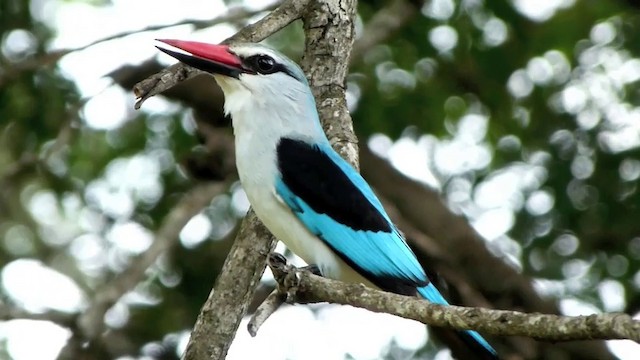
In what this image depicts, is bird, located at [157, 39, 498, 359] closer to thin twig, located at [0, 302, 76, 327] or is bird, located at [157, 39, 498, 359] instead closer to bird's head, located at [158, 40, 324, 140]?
bird's head, located at [158, 40, 324, 140]

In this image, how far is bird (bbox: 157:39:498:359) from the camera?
4.75m

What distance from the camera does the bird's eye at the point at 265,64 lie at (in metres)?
5.22

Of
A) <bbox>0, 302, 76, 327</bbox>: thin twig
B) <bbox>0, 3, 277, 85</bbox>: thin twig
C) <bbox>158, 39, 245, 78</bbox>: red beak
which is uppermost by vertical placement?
<bbox>158, 39, 245, 78</bbox>: red beak

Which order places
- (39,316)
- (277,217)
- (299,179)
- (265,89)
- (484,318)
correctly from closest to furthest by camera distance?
1. (484,318)
2. (277,217)
3. (299,179)
4. (265,89)
5. (39,316)

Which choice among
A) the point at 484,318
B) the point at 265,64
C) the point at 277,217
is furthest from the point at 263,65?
the point at 484,318

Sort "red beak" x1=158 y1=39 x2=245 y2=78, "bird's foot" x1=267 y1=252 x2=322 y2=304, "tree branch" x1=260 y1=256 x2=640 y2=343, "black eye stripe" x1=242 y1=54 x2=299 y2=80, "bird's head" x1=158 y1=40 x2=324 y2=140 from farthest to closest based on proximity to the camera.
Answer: "black eye stripe" x1=242 y1=54 x2=299 y2=80, "bird's head" x1=158 y1=40 x2=324 y2=140, "red beak" x1=158 y1=39 x2=245 y2=78, "bird's foot" x1=267 y1=252 x2=322 y2=304, "tree branch" x1=260 y1=256 x2=640 y2=343

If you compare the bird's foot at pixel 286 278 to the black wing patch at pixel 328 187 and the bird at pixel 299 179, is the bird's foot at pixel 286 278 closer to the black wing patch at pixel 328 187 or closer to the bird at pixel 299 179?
the bird at pixel 299 179

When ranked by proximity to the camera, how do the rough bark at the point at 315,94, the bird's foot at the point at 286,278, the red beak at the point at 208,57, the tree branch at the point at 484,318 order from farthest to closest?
the red beak at the point at 208,57 → the rough bark at the point at 315,94 → the bird's foot at the point at 286,278 → the tree branch at the point at 484,318

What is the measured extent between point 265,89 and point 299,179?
566 millimetres

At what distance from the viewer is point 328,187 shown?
16.2 ft

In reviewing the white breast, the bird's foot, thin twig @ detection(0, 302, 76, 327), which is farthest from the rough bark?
thin twig @ detection(0, 302, 76, 327)

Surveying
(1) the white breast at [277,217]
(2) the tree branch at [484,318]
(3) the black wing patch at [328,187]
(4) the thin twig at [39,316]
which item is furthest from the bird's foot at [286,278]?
(4) the thin twig at [39,316]

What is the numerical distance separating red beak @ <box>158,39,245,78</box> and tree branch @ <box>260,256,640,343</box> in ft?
4.23

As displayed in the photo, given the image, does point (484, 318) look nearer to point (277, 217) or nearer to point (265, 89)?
point (277, 217)
